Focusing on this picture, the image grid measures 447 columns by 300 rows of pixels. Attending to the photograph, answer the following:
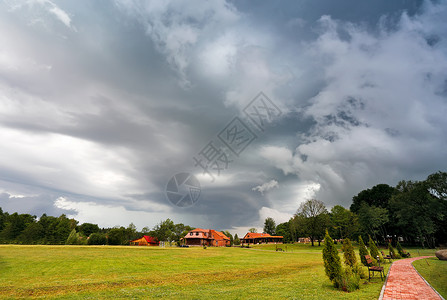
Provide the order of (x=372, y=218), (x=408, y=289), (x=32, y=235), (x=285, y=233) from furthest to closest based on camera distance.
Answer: (x=285, y=233), (x=32, y=235), (x=372, y=218), (x=408, y=289)

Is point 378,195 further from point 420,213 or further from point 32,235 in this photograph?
point 32,235

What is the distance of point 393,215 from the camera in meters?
61.0

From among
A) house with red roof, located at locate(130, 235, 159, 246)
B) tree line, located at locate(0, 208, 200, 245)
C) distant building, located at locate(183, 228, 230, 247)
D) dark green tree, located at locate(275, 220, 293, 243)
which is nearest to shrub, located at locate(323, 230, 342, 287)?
distant building, located at locate(183, 228, 230, 247)

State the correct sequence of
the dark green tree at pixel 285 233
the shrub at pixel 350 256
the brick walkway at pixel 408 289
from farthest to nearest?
1. the dark green tree at pixel 285 233
2. the shrub at pixel 350 256
3. the brick walkway at pixel 408 289

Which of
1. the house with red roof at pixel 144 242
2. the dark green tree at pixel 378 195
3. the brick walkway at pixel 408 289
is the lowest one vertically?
the house with red roof at pixel 144 242

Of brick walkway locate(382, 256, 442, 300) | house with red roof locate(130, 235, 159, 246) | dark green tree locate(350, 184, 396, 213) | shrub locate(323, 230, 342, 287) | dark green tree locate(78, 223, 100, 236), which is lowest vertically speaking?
house with red roof locate(130, 235, 159, 246)

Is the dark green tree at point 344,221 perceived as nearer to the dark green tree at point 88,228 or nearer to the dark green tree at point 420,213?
the dark green tree at point 420,213

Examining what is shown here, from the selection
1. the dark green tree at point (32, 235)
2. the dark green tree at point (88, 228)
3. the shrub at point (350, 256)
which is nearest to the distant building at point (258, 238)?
the dark green tree at point (32, 235)

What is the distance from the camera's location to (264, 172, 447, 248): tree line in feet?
175

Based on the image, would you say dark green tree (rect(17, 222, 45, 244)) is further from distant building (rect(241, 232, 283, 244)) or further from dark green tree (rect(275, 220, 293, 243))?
dark green tree (rect(275, 220, 293, 243))

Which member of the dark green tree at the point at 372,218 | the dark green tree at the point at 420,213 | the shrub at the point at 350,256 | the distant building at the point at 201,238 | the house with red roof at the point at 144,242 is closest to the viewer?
the shrub at the point at 350,256

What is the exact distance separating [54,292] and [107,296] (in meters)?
3.34

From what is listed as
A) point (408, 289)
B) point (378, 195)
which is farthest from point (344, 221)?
point (408, 289)

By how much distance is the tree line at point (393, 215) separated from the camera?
5338 cm
